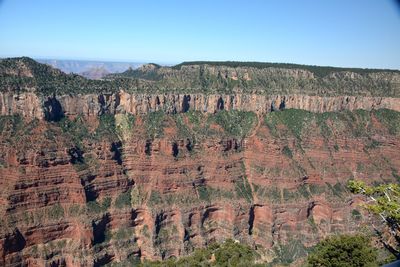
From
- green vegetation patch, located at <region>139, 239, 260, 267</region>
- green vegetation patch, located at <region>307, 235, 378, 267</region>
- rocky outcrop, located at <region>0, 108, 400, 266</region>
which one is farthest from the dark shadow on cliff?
green vegetation patch, located at <region>307, 235, 378, 267</region>

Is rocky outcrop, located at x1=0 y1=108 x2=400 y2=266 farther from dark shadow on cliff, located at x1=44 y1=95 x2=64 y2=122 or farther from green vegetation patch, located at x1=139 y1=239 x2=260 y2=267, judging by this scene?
green vegetation patch, located at x1=139 y1=239 x2=260 y2=267

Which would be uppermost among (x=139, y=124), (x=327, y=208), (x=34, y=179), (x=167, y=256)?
(x=139, y=124)

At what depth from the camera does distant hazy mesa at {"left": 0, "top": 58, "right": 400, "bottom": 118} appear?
79188mm

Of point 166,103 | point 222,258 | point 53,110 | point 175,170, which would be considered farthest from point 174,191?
point 222,258

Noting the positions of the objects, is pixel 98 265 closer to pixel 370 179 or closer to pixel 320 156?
pixel 320 156

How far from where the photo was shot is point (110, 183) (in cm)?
7706

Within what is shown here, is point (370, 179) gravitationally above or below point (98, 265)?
above

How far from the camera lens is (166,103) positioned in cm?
9231

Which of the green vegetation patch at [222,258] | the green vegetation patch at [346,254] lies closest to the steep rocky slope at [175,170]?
the green vegetation patch at [222,258]

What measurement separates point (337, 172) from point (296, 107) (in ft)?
63.7

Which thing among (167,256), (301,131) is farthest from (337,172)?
(167,256)

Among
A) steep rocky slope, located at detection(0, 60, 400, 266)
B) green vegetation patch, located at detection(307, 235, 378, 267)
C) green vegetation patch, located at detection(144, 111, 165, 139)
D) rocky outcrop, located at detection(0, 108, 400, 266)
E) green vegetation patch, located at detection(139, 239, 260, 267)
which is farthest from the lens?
green vegetation patch, located at detection(144, 111, 165, 139)

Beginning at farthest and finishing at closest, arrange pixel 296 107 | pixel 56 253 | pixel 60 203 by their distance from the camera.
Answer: pixel 296 107 → pixel 60 203 → pixel 56 253

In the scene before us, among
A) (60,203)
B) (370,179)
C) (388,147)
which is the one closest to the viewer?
(60,203)
